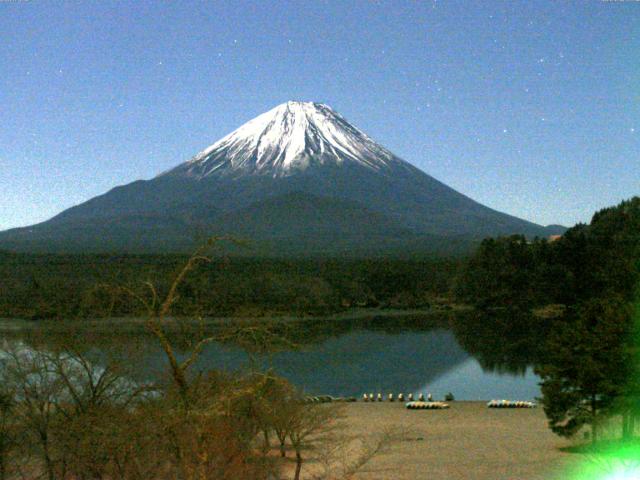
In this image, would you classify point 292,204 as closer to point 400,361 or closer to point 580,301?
point 580,301

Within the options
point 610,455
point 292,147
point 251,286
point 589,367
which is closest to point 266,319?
point 251,286

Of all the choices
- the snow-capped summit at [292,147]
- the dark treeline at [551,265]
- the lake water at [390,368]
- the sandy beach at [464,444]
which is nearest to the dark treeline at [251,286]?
the dark treeline at [551,265]

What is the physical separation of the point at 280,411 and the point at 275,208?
5222 inches

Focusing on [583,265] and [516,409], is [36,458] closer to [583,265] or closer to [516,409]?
[516,409]

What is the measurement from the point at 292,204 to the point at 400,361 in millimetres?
112055

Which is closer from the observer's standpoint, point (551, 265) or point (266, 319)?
point (266, 319)

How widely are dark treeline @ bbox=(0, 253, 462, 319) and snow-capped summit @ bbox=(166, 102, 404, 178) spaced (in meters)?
106

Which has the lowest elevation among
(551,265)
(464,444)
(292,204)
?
(464,444)

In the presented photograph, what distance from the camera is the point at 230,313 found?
5144 cm

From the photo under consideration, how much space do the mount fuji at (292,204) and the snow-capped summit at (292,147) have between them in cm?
23

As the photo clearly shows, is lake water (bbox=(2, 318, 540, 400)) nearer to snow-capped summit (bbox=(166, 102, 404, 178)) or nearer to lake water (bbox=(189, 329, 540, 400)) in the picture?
lake water (bbox=(189, 329, 540, 400))

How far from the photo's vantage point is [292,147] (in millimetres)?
184000

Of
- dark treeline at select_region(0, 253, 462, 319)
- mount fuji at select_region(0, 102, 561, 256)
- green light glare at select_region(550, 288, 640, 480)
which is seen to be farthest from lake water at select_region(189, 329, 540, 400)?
mount fuji at select_region(0, 102, 561, 256)

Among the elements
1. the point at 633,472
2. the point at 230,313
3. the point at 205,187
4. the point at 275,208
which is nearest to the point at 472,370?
the point at 230,313
